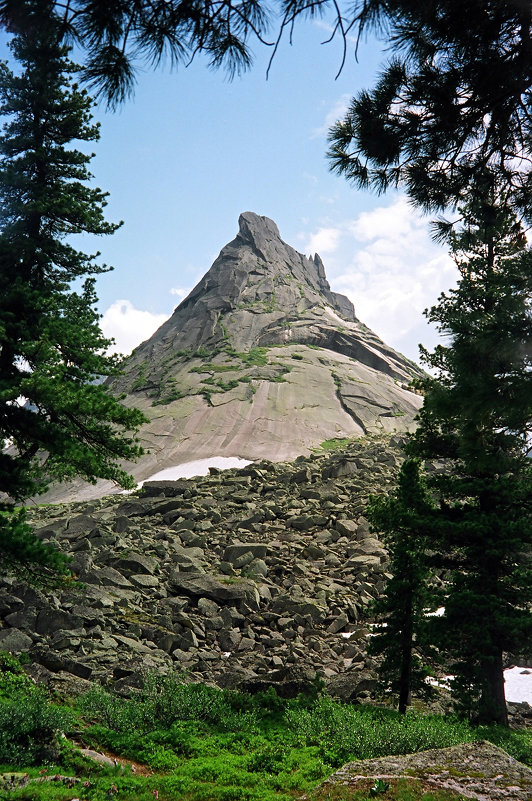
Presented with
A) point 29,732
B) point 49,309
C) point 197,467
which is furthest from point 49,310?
point 197,467

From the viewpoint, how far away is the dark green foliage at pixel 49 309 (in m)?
10.0

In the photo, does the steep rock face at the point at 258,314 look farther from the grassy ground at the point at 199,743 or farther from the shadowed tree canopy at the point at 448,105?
the shadowed tree canopy at the point at 448,105

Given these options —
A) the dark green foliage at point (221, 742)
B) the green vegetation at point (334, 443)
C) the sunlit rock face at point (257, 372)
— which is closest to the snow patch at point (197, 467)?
the sunlit rock face at point (257, 372)

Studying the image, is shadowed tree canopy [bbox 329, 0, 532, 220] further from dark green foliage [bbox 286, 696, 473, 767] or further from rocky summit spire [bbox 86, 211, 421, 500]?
rocky summit spire [bbox 86, 211, 421, 500]

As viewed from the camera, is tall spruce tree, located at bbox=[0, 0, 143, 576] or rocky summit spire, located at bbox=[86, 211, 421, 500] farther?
rocky summit spire, located at bbox=[86, 211, 421, 500]

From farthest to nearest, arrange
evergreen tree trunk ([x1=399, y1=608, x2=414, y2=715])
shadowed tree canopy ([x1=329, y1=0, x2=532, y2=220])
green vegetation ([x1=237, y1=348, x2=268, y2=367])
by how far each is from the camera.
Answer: green vegetation ([x1=237, y1=348, x2=268, y2=367]), evergreen tree trunk ([x1=399, y1=608, x2=414, y2=715]), shadowed tree canopy ([x1=329, y1=0, x2=532, y2=220])

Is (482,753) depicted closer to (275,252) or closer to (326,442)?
(326,442)

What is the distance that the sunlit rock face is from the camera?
42.9m

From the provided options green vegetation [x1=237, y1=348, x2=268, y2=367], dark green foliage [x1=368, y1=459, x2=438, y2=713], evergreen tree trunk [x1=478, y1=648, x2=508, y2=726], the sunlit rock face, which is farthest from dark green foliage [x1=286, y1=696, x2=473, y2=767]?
green vegetation [x1=237, y1=348, x2=268, y2=367]

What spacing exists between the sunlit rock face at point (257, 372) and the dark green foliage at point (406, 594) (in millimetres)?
23790

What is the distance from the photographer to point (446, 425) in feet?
41.5

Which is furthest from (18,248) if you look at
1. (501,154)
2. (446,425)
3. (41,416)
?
(446,425)

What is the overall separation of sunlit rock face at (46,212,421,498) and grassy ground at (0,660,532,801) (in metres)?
25.2

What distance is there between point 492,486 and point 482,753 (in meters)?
6.78
